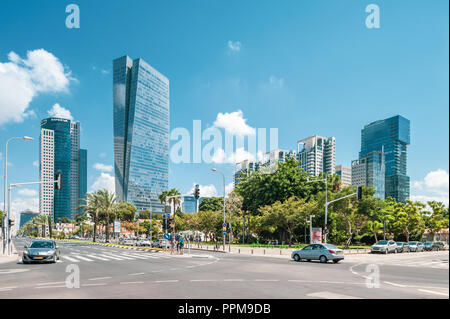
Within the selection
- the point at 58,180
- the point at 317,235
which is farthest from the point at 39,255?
the point at 317,235

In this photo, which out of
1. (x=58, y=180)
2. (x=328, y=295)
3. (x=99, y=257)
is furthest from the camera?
(x=99, y=257)

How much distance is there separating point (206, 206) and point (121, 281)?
9105 cm

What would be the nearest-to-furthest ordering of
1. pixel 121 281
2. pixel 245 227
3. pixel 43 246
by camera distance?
pixel 121 281 → pixel 43 246 → pixel 245 227

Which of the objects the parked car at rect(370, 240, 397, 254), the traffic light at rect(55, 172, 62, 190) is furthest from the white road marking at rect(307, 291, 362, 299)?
the parked car at rect(370, 240, 397, 254)

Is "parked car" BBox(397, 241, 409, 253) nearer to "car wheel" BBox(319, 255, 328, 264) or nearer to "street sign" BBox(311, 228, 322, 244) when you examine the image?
"street sign" BBox(311, 228, 322, 244)

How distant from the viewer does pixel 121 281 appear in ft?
43.6

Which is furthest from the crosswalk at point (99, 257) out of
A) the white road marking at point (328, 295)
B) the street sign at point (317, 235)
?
the street sign at point (317, 235)

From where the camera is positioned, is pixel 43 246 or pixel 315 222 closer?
pixel 43 246

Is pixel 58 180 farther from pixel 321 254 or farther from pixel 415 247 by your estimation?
pixel 415 247

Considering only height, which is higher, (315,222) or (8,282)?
(8,282)

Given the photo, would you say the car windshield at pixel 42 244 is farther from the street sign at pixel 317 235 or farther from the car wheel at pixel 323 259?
the street sign at pixel 317 235

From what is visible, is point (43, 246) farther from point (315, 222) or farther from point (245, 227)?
point (245, 227)

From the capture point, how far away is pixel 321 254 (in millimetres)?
24328
